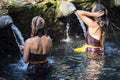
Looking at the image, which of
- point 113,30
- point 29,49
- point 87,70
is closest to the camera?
point 29,49

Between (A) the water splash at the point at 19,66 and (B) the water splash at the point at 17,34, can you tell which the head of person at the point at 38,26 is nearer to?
(A) the water splash at the point at 19,66

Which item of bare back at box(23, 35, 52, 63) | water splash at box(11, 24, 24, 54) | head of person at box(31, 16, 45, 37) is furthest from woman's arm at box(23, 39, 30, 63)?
water splash at box(11, 24, 24, 54)

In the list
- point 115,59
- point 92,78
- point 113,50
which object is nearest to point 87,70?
point 92,78

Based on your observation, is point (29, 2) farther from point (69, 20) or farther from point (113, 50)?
point (113, 50)

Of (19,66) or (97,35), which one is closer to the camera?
(19,66)

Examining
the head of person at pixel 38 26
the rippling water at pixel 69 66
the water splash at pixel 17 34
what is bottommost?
the rippling water at pixel 69 66

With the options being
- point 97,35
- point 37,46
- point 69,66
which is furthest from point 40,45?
point 97,35

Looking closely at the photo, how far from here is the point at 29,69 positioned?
786cm

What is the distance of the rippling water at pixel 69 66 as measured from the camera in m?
8.17

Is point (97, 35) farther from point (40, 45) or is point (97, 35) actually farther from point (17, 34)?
point (17, 34)

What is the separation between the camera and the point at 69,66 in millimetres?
8984

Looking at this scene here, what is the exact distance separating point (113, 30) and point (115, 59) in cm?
342

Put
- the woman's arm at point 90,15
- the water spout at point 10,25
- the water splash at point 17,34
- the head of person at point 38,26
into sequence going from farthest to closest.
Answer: the water splash at point 17,34 → the water spout at point 10,25 → the woman's arm at point 90,15 → the head of person at point 38,26

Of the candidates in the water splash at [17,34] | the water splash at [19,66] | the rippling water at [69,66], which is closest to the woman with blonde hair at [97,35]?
the rippling water at [69,66]
